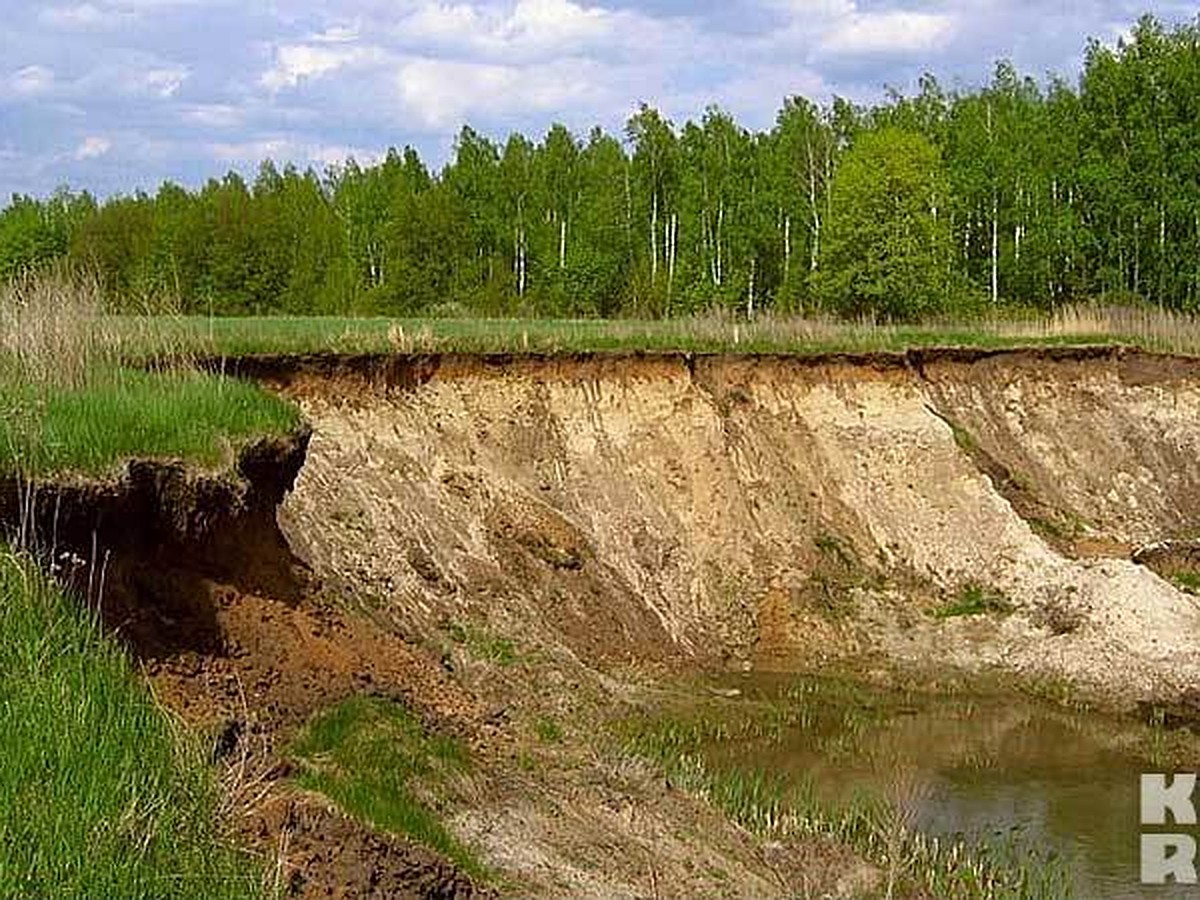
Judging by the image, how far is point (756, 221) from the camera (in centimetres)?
5391

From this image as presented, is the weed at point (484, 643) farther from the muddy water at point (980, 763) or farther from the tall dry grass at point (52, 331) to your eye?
the tall dry grass at point (52, 331)

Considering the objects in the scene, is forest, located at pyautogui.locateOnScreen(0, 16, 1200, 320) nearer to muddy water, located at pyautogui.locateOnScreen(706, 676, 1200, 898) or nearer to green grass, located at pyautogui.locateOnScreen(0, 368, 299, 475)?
muddy water, located at pyautogui.locateOnScreen(706, 676, 1200, 898)

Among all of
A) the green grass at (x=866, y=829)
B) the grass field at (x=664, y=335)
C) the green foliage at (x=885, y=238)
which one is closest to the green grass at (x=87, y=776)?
the green grass at (x=866, y=829)

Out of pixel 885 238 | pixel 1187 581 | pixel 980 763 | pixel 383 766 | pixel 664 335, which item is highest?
pixel 885 238

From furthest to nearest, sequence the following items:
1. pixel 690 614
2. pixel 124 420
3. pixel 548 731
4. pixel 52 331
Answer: pixel 690 614
pixel 548 731
pixel 52 331
pixel 124 420

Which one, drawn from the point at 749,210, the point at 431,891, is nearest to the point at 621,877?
the point at 431,891

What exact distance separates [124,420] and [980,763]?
1179 cm

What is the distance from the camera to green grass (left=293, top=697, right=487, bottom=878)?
33.3 ft

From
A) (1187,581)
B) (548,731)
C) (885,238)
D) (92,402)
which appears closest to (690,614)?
(1187,581)

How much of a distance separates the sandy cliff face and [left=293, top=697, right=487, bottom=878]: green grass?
27.3 ft

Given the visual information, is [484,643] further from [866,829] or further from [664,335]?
[664,335]

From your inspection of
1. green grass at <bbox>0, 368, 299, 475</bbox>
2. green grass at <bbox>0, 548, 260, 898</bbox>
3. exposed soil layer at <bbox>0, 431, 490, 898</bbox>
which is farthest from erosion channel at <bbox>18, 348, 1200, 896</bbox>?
green grass at <bbox>0, 548, 260, 898</bbox>

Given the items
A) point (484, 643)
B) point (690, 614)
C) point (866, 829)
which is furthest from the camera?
point (690, 614)

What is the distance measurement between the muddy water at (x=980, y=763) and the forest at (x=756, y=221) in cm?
2295
